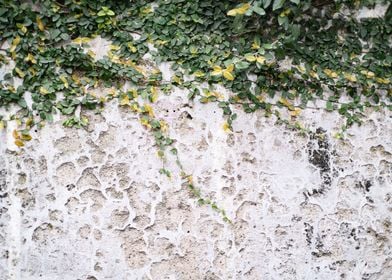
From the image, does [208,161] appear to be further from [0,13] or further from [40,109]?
[0,13]

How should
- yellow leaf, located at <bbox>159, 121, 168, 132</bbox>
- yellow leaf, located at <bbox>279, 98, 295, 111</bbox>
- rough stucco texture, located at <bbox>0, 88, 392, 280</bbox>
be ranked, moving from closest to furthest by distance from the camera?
rough stucco texture, located at <bbox>0, 88, 392, 280</bbox>, yellow leaf, located at <bbox>159, 121, 168, 132</bbox>, yellow leaf, located at <bbox>279, 98, 295, 111</bbox>

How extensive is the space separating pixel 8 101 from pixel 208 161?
2.60 feet

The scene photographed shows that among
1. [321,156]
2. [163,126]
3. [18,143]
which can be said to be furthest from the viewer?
[321,156]

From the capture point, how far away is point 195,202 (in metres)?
2.05

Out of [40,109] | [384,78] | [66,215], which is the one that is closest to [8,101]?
[40,109]

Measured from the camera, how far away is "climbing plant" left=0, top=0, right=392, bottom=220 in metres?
2.01

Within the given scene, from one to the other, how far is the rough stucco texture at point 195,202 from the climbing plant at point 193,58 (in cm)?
6

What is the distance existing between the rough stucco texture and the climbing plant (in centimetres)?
6

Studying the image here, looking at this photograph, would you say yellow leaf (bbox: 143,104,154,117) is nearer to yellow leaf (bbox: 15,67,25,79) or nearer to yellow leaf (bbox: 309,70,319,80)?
yellow leaf (bbox: 15,67,25,79)

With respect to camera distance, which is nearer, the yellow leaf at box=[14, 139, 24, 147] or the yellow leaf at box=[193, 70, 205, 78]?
the yellow leaf at box=[14, 139, 24, 147]

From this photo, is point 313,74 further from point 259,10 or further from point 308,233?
point 308,233

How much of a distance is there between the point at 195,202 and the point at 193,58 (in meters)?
0.57

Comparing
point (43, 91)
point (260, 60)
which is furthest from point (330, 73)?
point (43, 91)

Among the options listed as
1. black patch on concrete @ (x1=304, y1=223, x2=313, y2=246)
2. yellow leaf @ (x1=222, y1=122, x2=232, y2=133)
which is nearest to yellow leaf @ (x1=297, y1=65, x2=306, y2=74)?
yellow leaf @ (x1=222, y1=122, x2=232, y2=133)
